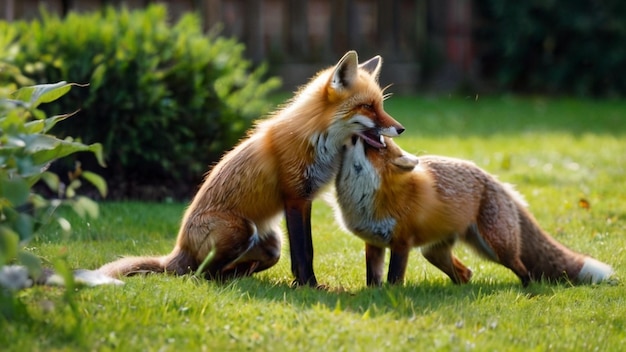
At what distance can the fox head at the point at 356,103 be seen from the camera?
5.68 m

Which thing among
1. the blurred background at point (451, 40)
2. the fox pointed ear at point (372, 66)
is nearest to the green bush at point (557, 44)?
the blurred background at point (451, 40)

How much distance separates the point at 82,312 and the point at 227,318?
29.2 inches

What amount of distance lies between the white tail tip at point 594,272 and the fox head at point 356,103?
1688 mm

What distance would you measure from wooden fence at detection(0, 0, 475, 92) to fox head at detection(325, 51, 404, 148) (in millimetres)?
10256

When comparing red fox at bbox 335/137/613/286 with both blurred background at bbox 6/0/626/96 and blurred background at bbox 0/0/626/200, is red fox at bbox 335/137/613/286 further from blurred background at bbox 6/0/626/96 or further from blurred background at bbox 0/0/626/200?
blurred background at bbox 6/0/626/96

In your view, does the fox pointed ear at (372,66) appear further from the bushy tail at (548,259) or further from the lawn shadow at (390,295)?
the lawn shadow at (390,295)

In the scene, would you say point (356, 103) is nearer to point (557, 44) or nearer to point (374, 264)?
point (374, 264)

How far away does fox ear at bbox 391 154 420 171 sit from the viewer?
5773 millimetres

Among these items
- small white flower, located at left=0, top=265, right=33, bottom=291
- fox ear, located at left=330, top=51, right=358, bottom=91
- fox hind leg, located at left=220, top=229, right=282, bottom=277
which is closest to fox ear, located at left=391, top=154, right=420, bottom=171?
fox ear, located at left=330, top=51, right=358, bottom=91

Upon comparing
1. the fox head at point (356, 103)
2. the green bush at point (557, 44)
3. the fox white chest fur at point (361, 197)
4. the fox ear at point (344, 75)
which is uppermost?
the fox ear at point (344, 75)

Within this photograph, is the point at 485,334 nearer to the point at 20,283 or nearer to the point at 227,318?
the point at 227,318

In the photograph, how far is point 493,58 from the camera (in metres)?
19.7

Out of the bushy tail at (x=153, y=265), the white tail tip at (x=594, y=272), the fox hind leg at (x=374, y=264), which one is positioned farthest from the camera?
the white tail tip at (x=594, y=272)

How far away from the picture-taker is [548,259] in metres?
6.28
